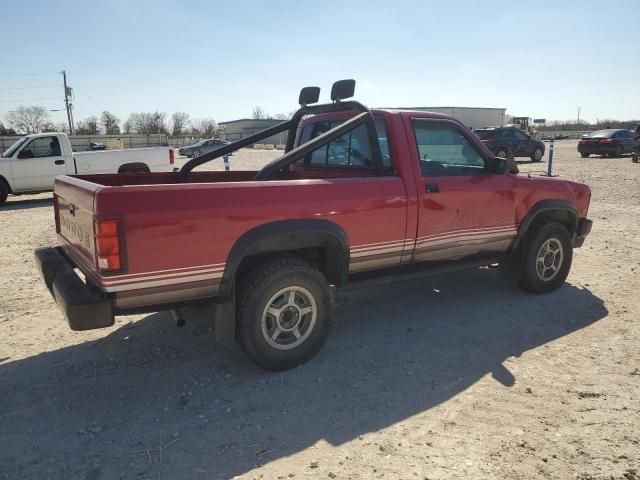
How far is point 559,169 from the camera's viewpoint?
61.0 feet

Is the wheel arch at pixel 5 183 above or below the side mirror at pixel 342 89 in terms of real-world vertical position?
below

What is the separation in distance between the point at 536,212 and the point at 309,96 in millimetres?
2606

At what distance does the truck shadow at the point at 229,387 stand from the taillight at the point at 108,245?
3.26 feet

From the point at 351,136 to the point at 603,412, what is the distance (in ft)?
9.35

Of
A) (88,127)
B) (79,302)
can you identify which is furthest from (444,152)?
(88,127)

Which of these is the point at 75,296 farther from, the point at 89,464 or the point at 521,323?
the point at 521,323

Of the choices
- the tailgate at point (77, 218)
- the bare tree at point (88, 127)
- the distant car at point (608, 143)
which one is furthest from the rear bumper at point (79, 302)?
the bare tree at point (88, 127)

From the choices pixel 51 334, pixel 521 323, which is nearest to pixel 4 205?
pixel 51 334

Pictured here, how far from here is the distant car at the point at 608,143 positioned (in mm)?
23672

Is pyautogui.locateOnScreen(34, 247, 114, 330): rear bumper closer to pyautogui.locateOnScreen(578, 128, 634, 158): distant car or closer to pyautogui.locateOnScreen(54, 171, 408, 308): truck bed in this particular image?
pyautogui.locateOnScreen(54, 171, 408, 308): truck bed

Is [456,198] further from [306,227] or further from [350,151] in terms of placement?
[306,227]

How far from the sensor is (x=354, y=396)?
318 cm

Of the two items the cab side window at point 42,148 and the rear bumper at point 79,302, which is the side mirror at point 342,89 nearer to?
the rear bumper at point 79,302

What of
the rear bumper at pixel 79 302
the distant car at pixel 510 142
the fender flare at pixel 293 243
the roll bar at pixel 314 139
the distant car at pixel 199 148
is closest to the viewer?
the rear bumper at pixel 79 302
